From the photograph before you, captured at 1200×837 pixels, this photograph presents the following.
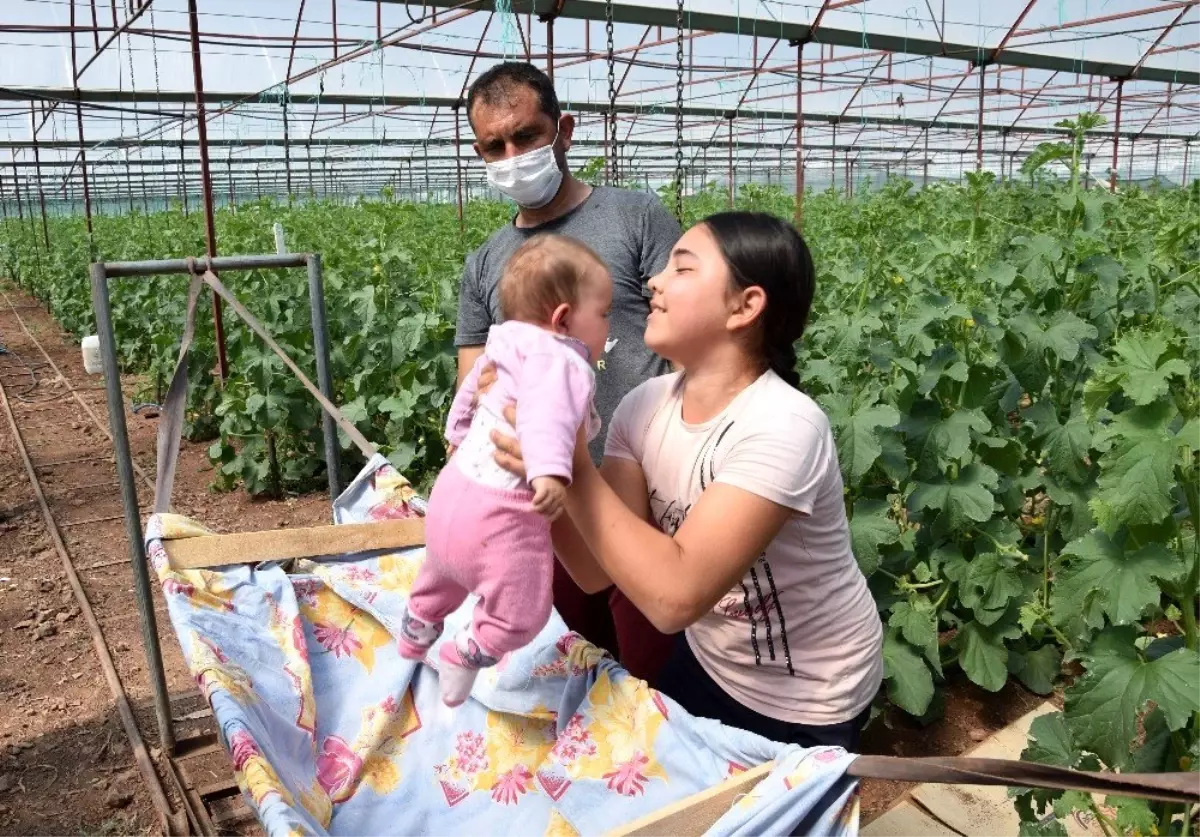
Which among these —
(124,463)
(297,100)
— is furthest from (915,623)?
(297,100)

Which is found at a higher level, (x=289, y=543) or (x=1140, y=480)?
(x=1140, y=480)

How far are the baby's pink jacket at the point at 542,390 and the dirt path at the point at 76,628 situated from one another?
7.61 ft

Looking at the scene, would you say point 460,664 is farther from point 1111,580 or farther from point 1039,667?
point 1039,667

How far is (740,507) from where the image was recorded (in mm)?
1562

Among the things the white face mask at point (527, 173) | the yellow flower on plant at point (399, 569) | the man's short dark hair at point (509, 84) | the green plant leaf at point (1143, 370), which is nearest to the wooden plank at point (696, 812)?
the green plant leaf at point (1143, 370)

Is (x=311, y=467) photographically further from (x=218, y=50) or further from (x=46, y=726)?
(x=218, y=50)

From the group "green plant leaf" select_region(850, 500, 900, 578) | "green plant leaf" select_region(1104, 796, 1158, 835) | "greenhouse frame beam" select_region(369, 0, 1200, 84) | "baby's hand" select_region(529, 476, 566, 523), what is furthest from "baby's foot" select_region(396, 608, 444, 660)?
"greenhouse frame beam" select_region(369, 0, 1200, 84)

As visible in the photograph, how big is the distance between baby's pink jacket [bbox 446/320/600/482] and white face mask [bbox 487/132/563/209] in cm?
91

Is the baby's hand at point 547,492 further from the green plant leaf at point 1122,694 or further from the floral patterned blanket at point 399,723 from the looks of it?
the green plant leaf at point 1122,694

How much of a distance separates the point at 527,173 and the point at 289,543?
3.73 feet

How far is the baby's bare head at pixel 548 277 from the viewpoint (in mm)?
1758

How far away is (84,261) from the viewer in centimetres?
1318

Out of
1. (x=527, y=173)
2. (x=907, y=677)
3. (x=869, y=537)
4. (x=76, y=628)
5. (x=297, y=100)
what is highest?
(x=297, y=100)

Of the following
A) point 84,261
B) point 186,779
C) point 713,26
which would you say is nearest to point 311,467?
point 186,779
